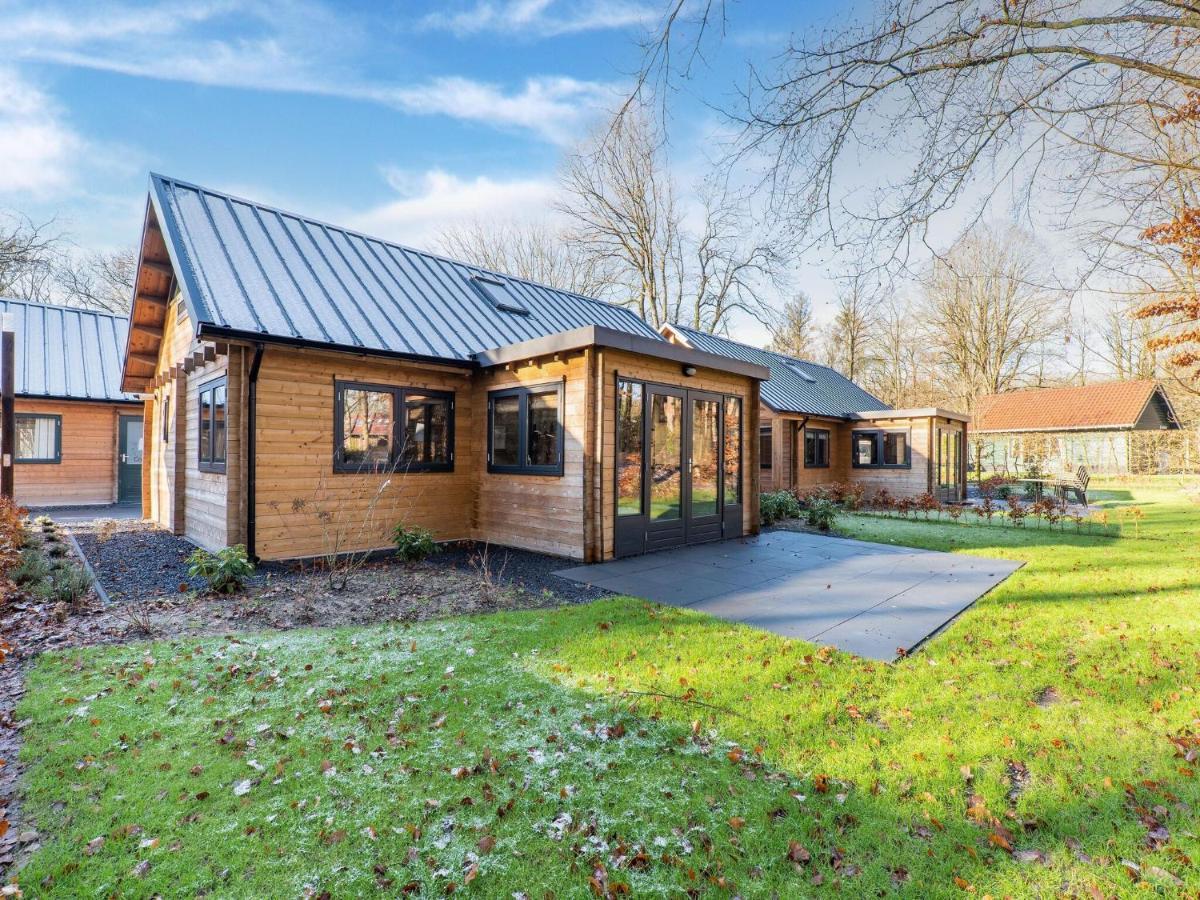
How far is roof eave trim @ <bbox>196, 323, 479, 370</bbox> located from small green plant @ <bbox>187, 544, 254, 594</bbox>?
93.5 inches

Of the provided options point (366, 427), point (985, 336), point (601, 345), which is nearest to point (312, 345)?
point (366, 427)

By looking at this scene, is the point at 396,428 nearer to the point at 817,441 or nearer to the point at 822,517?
the point at 822,517

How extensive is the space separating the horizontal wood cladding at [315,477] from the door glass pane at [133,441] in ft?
36.3

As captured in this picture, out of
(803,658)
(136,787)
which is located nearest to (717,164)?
(803,658)

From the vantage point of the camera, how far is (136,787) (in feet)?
8.44

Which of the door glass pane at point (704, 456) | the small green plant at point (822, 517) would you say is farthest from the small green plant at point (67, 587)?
A: the small green plant at point (822, 517)

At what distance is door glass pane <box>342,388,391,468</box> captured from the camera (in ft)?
25.1

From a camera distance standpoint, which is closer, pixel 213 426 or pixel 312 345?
pixel 312 345

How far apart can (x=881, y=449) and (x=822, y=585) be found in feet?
41.6

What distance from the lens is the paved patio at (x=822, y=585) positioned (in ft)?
15.9

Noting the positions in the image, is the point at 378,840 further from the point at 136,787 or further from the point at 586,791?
the point at 136,787

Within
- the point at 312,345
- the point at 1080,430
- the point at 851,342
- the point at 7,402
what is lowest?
the point at 7,402

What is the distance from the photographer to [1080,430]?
24.7 meters

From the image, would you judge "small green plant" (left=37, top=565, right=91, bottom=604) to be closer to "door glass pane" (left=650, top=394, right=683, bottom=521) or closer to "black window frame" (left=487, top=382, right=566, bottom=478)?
"black window frame" (left=487, top=382, right=566, bottom=478)
